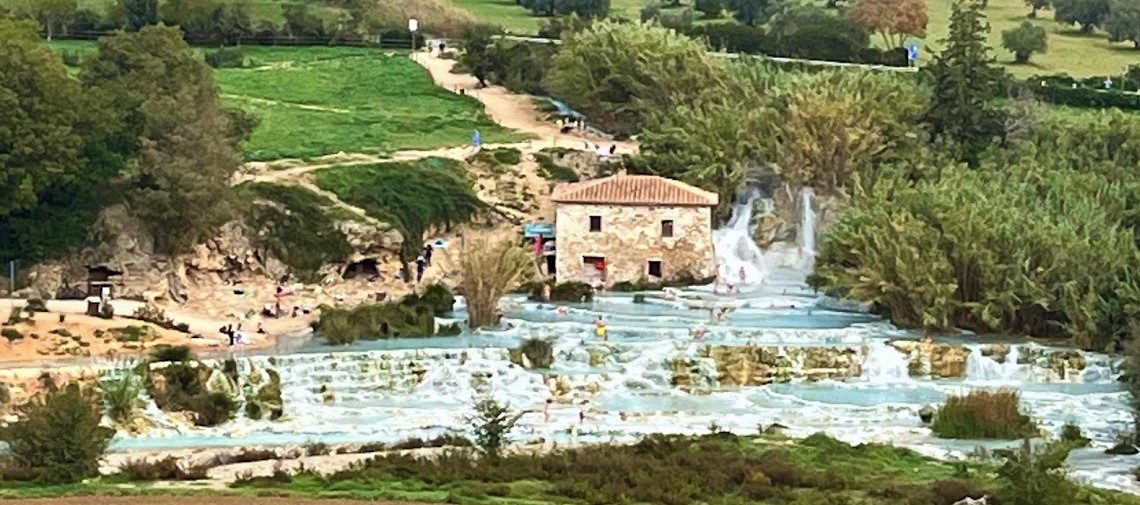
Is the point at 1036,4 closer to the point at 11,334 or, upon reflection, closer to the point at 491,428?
the point at 11,334

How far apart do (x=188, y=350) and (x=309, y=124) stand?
2889 centimetres

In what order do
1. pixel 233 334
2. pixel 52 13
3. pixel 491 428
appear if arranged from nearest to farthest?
1. pixel 491 428
2. pixel 233 334
3. pixel 52 13

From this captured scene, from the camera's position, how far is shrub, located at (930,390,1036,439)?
180 feet

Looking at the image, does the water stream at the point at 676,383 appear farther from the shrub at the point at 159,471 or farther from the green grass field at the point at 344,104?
the green grass field at the point at 344,104

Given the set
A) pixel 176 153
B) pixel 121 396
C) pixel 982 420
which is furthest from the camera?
pixel 176 153

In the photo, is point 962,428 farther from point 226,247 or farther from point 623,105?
point 623,105

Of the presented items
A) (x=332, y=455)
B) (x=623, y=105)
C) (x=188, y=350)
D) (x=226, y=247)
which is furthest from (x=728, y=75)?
(x=332, y=455)

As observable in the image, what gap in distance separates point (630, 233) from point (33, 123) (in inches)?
652

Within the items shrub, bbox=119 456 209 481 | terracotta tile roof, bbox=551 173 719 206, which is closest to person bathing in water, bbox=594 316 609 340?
terracotta tile roof, bbox=551 173 719 206

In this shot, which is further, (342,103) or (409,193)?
(342,103)

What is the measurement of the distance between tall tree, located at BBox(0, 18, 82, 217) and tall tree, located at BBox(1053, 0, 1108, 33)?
54289mm

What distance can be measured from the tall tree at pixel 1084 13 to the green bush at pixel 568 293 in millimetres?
47009

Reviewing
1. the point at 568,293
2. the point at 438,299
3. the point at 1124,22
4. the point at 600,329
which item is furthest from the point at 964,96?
the point at 1124,22

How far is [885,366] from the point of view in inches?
2432
